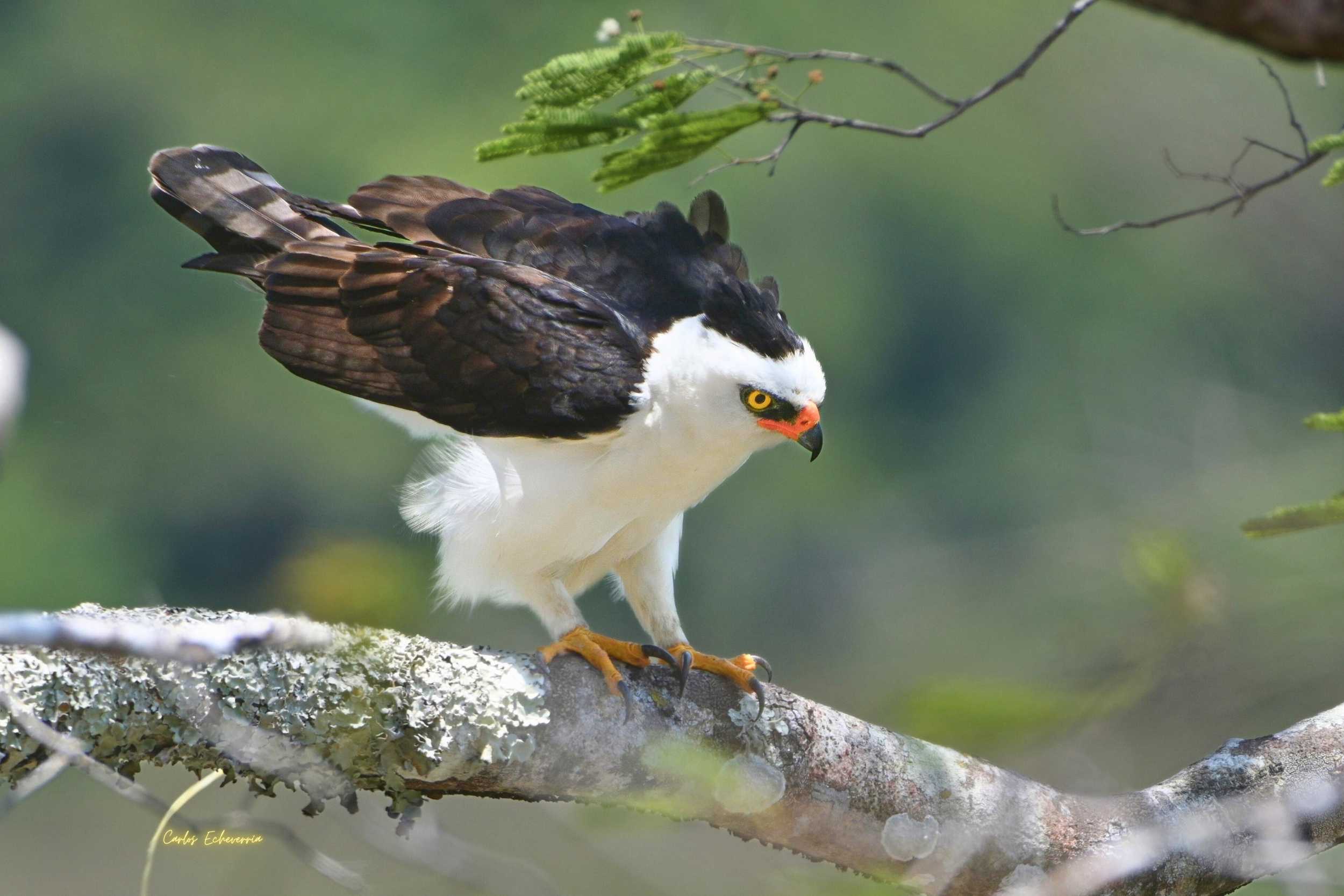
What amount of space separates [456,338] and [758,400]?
0.54m

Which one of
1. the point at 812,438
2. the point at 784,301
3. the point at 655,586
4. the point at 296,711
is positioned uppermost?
the point at 812,438

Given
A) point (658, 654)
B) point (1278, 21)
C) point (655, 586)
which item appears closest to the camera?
Result: point (1278, 21)

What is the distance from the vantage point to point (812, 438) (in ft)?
7.60

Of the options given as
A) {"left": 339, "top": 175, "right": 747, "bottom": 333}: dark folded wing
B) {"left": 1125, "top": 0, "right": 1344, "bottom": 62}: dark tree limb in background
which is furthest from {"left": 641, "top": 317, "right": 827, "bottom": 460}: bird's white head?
{"left": 1125, "top": 0, "right": 1344, "bottom": 62}: dark tree limb in background

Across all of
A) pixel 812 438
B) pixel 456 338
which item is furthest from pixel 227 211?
pixel 812 438

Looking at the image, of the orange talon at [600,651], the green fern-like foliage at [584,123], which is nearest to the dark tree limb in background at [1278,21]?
the green fern-like foliage at [584,123]

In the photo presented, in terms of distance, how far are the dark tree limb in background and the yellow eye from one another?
56.2 inches

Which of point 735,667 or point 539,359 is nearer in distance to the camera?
point 735,667

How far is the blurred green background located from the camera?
30.0 ft

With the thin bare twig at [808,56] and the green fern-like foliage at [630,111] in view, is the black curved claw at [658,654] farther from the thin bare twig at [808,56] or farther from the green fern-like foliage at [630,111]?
the thin bare twig at [808,56]

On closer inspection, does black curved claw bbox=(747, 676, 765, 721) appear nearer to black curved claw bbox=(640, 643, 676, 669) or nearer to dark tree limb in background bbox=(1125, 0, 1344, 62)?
black curved claw bbox=(640, 643, 676, 669)

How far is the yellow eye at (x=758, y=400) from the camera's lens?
2.26 m

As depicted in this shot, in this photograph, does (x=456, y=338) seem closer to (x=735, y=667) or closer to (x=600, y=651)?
(x=600, y=651)

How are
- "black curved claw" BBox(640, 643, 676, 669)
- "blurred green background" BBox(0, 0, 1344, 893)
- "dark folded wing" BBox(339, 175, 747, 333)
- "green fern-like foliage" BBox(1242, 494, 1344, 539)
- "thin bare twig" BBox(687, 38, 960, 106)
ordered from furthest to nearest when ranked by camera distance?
1. "blurred green background" BBox(0, 0, 1344, 893)
2. "dark folded wing" BBox(339, 175, 747, 333)
3. "black curved claw" BBox(640, 643, 676, 669)
4. "thin bare twig" BBox(687, 38, 960, 106)
5. "green fern-like foliage" BBox(1242, 494, 1344, 539)
